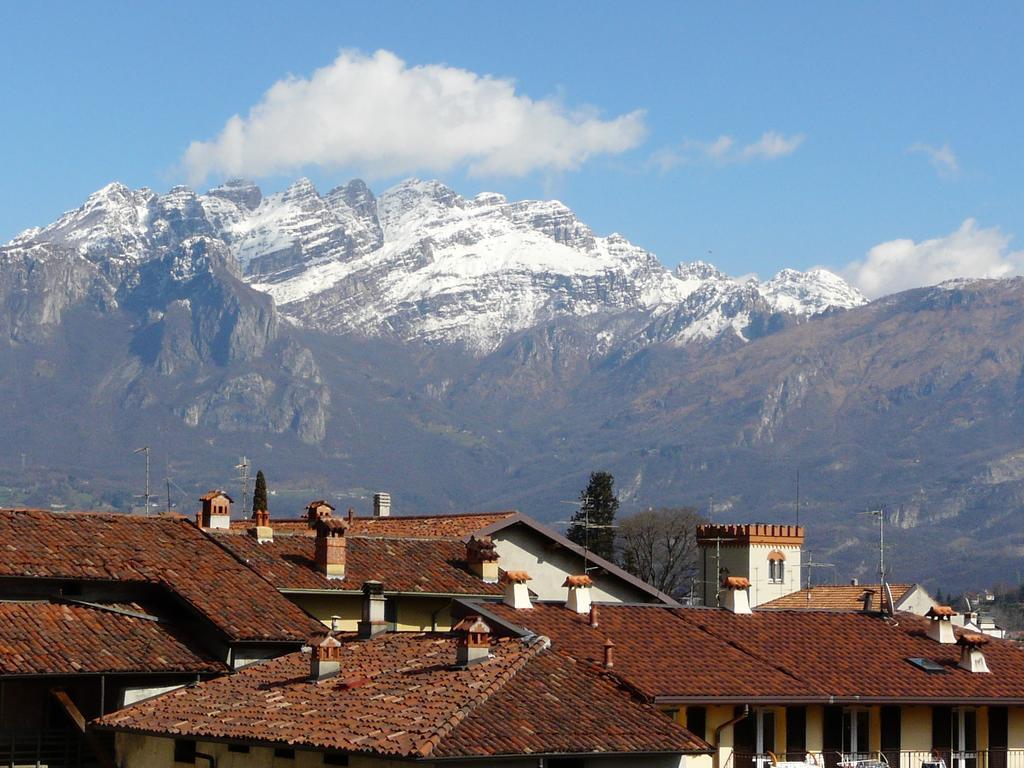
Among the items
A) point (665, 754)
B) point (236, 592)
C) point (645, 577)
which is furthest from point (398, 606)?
point (645, 577)

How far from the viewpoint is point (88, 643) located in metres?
42.5

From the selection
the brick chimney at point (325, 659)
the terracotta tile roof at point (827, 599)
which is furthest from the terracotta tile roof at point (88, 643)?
the terracotta tile roof at point (827, 599)

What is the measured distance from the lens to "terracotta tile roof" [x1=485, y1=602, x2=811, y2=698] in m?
43.5

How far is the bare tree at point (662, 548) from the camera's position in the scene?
134 meters

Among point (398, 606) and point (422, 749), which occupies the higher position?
point (398, 606)

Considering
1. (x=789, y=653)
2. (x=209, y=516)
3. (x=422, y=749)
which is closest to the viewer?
(x=422, y=749)

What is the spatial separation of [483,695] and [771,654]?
11648 mm

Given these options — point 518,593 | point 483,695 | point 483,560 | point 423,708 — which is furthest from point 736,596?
point 423,708

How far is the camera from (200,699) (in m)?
41.8

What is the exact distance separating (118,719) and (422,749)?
9821 millimetres

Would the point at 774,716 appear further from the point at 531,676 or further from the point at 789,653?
the point at 531,676

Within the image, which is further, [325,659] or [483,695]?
[325,659]

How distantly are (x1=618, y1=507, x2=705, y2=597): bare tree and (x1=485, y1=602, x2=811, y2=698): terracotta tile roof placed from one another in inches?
3000

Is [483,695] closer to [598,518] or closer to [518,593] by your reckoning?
[518,593]
